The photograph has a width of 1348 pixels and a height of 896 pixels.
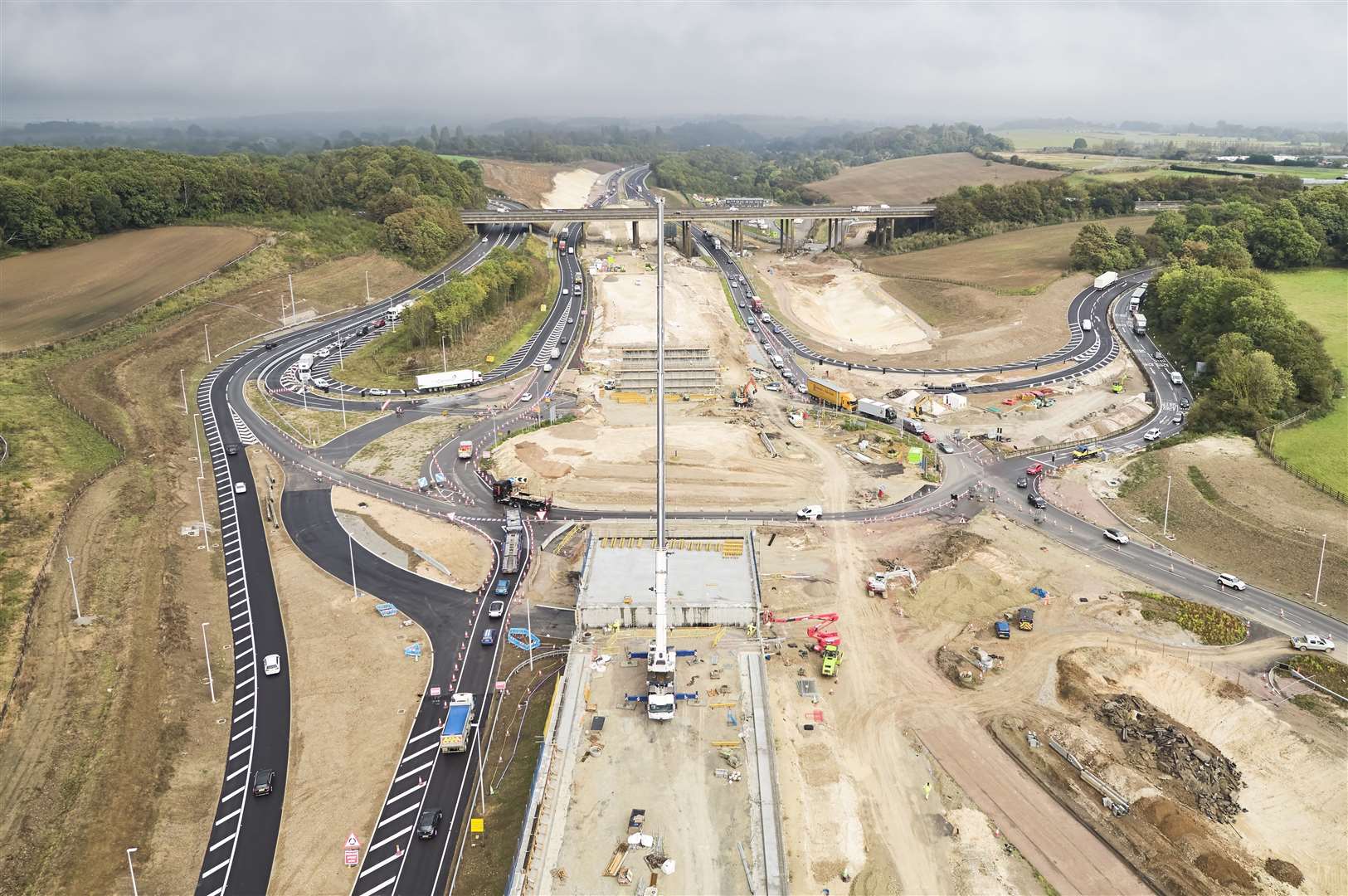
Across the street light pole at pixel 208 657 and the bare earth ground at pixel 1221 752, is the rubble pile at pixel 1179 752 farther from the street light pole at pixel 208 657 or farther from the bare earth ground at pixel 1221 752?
the street light pole at pixel 208 657

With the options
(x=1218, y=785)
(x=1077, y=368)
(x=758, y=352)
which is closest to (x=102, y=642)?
(x=1218, y=785)

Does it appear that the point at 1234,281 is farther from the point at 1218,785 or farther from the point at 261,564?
the point at 261,564

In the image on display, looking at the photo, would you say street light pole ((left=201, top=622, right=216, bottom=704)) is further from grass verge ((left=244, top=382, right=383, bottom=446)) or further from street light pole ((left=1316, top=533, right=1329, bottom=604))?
street light pole ((left=1316, top=533, right=1329, bottom=604))

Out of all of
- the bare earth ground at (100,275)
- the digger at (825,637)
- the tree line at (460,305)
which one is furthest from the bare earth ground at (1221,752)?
the bare earth ground at (100,275)

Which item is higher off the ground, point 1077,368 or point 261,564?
point 1077,368

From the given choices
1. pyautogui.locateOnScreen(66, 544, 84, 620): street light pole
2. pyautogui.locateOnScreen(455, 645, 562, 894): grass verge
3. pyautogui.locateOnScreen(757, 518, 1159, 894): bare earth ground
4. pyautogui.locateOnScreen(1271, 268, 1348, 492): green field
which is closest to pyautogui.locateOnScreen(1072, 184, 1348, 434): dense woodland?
pyautogui.locateOnScreen(1271, 268, 1348, 492): green field

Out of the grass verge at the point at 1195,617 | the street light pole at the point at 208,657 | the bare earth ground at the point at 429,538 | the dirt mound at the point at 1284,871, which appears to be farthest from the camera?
the bare earth ground at the point at 429,538

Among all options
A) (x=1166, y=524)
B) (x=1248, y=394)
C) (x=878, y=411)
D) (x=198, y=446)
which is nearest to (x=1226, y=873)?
(x=1166, y=524)
